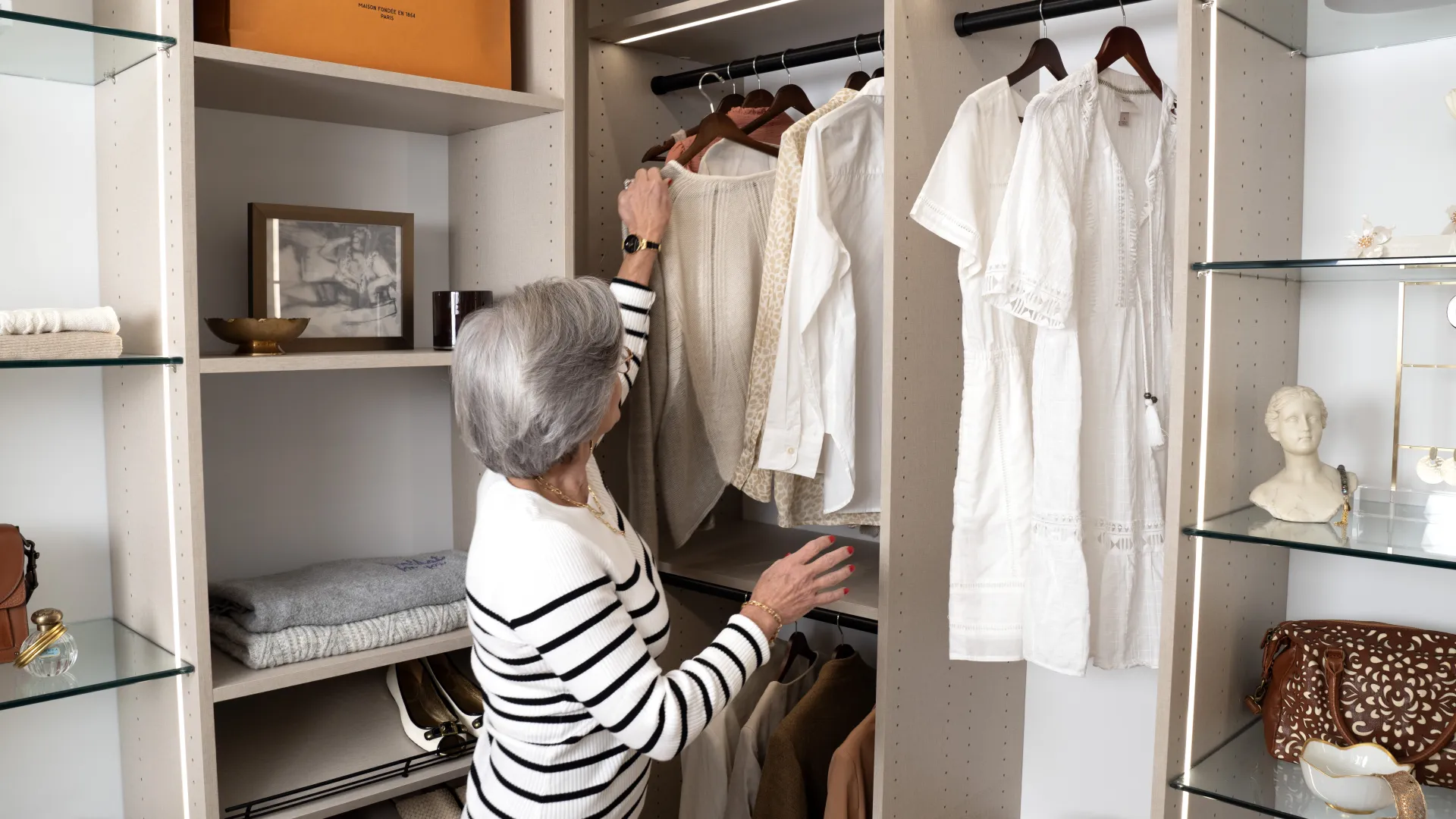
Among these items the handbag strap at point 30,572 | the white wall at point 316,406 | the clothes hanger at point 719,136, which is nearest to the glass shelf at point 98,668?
the handbag strap at point 30,572

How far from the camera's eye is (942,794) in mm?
2023

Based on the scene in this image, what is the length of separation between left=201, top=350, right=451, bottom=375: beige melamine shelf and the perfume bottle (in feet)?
1.45

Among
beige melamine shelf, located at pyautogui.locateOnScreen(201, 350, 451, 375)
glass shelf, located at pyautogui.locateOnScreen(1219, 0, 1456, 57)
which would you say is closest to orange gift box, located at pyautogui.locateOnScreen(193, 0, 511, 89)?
beige melamine shelf, located at pyautogui.locateOnScreen(201, 350, 451, 375)

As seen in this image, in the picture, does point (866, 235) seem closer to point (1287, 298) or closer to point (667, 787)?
point (1287, 298)

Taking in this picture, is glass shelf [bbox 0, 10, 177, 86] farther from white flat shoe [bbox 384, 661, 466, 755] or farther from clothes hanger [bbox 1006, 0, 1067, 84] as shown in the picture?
clothes hanger [bbox 1006, 0, 1067, 84]

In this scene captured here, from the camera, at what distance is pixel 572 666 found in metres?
1.38

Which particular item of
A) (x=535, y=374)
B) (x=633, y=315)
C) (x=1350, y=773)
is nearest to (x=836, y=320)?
(x=633, y=315)

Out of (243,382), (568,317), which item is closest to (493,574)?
(568,317)

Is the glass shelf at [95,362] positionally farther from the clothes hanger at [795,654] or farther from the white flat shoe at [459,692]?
the clothes hanger at [795,654]

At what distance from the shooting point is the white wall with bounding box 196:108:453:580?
6.69 feet

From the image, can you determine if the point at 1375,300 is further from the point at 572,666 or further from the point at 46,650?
the point at 46,650

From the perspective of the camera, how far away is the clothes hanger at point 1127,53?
1.74 meters

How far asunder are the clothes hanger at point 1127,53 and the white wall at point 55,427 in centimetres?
171

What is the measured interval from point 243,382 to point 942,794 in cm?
155
